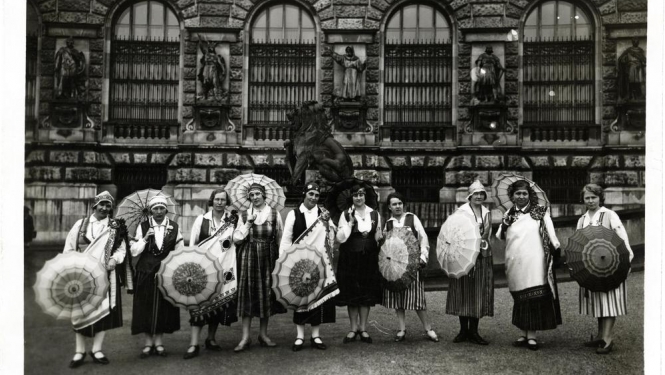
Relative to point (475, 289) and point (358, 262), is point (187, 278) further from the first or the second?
point (475, 289)

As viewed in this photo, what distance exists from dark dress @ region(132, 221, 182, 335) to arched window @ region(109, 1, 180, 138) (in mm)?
10643

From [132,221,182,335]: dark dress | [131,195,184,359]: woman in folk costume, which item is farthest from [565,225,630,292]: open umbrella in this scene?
[132,221,182,335]: dark dress

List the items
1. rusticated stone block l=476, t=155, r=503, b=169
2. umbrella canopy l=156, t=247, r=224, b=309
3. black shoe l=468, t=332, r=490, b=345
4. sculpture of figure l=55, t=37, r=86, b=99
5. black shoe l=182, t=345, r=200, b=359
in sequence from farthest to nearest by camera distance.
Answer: rusticated stone block l=476, t=155, r=503, b=169 → sculpture of figure l=55, t=37, r=86, b=99 → black shoe l=468, t=332, r=490, b=345 → black shoe l=182, t=345, r=200, b=359 → umbrella canopy l=156, t=247, r=224, b=309

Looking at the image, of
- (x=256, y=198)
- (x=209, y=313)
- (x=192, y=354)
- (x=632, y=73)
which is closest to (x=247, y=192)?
(x=256, y=198)

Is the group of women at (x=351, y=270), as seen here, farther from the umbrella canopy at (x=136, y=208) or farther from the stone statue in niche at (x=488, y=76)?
the stone statue in niche at (x=488, y=76)

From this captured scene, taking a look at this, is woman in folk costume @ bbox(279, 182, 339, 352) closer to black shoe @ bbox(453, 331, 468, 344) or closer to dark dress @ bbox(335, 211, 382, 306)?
dark dress @ bbox(335, 211, 382, 306)

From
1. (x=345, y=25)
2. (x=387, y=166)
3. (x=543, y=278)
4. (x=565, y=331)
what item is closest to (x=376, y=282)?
(x=543, y=278)

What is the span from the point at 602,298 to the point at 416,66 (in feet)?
37.5

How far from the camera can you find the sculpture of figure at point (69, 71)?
1712 centimetres

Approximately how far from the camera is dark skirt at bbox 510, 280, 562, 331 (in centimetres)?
785

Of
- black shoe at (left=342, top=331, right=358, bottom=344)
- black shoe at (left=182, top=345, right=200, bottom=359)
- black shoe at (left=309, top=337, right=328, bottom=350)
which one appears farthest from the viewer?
black shoe at (left=342, top=331, right=358, bottom=344)

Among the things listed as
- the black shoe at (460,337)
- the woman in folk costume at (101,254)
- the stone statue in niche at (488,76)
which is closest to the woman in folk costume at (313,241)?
the black shoe at (460,337)

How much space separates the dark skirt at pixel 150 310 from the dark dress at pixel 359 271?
2.08 m

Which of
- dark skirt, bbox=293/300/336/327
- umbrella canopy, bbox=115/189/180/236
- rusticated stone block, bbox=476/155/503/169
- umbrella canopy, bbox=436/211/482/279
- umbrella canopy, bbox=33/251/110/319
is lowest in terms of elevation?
dark skirt, bbox=293/300/336/327
